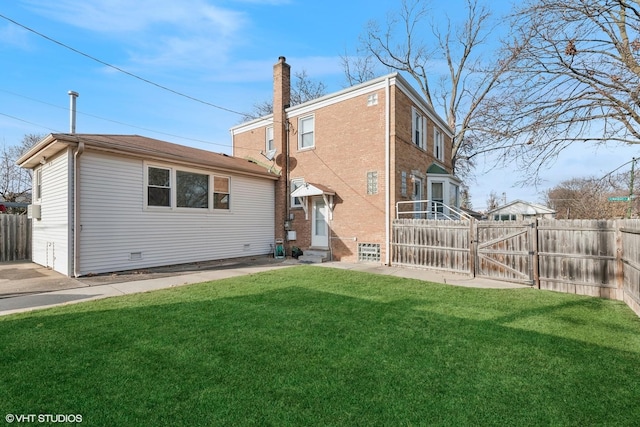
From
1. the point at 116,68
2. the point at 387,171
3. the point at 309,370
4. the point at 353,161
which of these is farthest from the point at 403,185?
A: the point at 116,68

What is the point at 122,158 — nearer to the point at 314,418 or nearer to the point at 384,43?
the point at 314,418

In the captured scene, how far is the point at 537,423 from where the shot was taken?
2430mm

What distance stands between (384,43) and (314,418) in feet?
90.5

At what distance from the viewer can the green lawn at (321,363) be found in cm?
253

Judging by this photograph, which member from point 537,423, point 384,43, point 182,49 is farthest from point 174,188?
point 384,43

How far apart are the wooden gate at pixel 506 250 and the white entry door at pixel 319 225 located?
6.01 meters

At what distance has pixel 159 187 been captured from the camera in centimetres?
1034

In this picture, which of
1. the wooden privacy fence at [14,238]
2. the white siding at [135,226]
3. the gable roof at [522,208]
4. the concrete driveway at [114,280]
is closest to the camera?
the concrete driveway at [114,280]

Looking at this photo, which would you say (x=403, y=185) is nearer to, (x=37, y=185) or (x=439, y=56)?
(x=37, y=185)

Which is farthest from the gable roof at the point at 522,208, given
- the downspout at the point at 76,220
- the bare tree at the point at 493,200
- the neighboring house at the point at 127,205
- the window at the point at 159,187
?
the downspout at the point at 76,220

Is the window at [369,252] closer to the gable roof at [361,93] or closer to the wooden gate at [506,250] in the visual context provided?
the wooden gate at [506,250]

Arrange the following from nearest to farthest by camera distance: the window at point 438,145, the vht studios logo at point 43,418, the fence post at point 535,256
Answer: the vht studios logo at point 43,418 < the fence post at point 535,256 < the window at point 438,145

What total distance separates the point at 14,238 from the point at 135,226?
7.23m

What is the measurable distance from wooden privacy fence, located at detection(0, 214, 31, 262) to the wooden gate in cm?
1725
